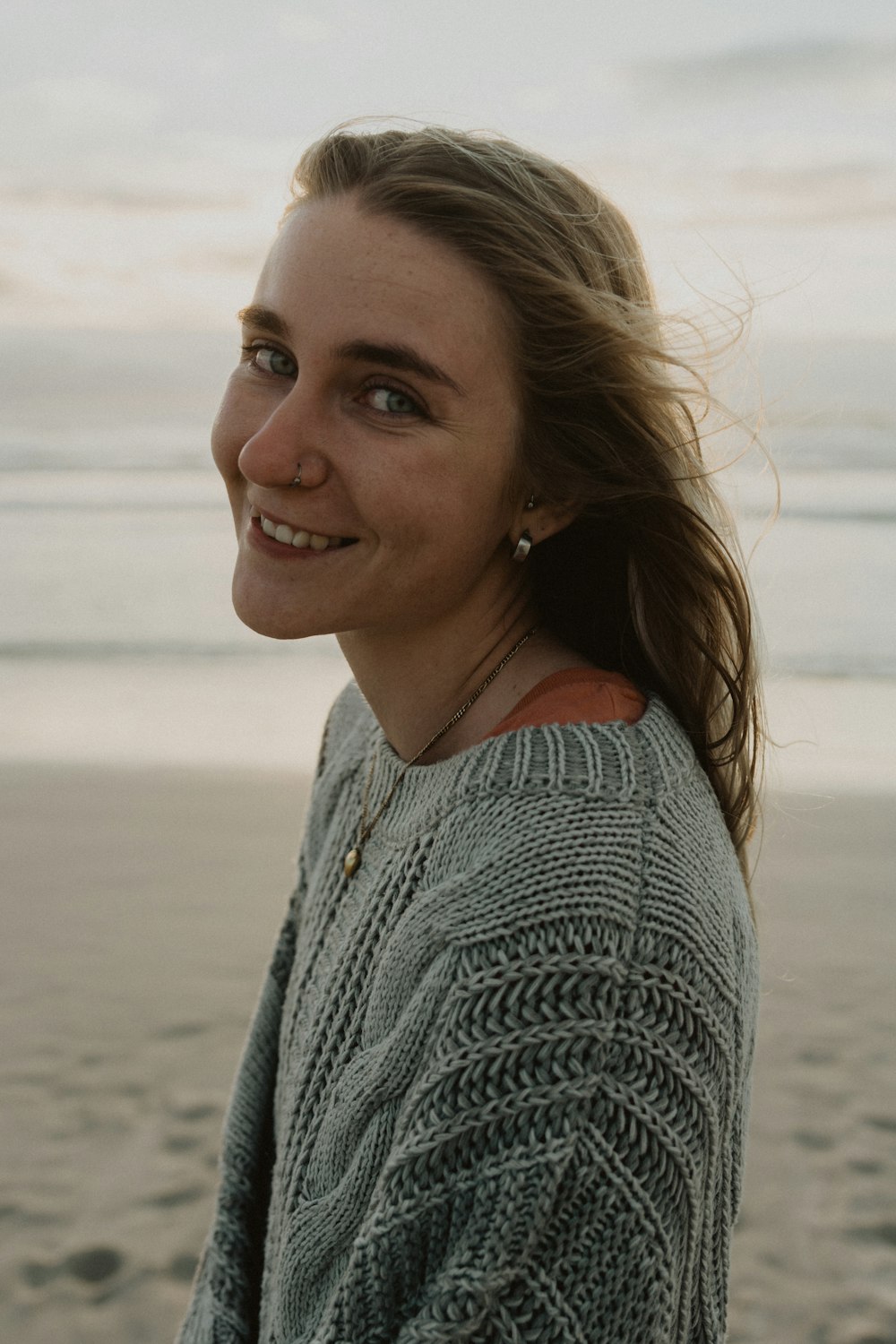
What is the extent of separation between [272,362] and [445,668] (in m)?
0.52

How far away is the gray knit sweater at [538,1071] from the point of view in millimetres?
1283

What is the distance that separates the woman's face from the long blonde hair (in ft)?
0.18

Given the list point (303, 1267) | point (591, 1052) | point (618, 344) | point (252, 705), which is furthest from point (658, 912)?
point (252, 705)

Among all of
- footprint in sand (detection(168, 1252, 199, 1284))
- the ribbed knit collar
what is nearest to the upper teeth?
the ribbed knit collar

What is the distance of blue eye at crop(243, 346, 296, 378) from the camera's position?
5.97ft

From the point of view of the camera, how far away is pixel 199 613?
32.8ft

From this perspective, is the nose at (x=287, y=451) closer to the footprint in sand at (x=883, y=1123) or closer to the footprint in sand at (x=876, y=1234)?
the footprint in sand at (x=876, y=1234)

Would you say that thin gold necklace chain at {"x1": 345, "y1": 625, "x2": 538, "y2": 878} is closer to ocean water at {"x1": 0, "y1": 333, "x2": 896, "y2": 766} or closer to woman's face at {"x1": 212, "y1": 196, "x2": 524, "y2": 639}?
woman's face at {"x1": 212, "y1": 196, "x2": 524, "y2": 639}

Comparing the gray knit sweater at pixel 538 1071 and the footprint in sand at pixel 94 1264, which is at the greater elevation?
the gray knit sweater at pixel 538 1071

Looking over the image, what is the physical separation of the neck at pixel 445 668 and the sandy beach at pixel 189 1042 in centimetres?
69

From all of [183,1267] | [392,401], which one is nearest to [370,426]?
[392,401]

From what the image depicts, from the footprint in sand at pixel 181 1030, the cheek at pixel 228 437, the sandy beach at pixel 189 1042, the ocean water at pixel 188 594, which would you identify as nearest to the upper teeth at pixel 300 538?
the cheek at pixel 228 437

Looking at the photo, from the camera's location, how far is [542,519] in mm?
1875

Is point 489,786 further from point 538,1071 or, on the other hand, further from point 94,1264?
point 94,1264
